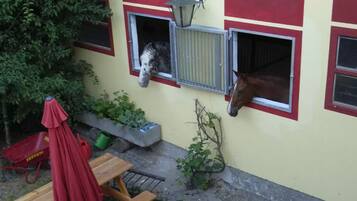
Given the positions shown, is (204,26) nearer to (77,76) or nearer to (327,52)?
(327,52)

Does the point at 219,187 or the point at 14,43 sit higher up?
the point at 14,43

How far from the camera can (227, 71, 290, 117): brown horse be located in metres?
6.53

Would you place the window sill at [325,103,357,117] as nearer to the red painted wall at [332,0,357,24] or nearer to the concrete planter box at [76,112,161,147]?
the red painted wall at [332,0,357,24]

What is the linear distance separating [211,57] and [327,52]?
1728 millimetres

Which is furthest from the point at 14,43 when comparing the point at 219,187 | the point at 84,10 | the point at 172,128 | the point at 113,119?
the point at 219,187

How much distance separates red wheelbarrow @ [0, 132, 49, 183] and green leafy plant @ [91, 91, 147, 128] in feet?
3.96

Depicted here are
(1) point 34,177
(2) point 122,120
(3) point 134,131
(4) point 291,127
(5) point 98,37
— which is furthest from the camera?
(5) point 98,37

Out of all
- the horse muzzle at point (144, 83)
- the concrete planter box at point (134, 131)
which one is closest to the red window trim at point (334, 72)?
the horse muzzle at point (144, 83)

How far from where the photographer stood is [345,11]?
5293mm

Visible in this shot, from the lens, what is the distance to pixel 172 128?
809cm

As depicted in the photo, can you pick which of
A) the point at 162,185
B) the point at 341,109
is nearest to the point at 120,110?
the point at 162,185

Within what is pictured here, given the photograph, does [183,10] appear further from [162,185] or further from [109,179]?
[162,185]

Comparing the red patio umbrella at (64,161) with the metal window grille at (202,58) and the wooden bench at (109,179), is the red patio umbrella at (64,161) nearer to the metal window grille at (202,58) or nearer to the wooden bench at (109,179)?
the wooden bench at (109,179)

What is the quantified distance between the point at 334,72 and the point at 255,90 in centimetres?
130
